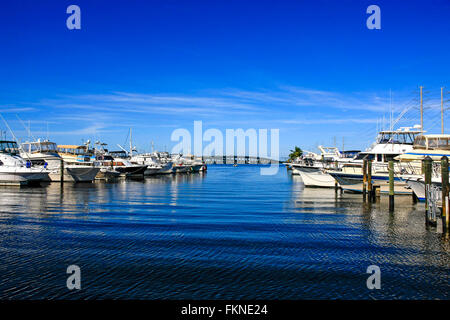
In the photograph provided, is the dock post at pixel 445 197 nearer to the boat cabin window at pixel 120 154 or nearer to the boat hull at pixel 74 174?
the boat hull at pixel 74 174

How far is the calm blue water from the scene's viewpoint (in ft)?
34.0

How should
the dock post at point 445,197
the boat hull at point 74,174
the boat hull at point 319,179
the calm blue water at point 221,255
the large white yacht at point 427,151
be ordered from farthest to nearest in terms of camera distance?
1. the boat hull at point 74,174
2. the boat hull at point 319,179
3. the large white yacht at point 427,151
4. the dock post at point 445,197
5. the calm blue water at point 221,255

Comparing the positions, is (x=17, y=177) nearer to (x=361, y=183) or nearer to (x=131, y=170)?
(x=131, y=170)

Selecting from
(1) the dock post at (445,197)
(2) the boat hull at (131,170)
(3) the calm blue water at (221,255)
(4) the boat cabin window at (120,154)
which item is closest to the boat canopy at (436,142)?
(3) the calm blue water at (221,255)

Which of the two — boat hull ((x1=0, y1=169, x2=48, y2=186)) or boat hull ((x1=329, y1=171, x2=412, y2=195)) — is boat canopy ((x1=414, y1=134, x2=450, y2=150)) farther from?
boat hull ((x1=0, y1=169, x2=48, y2=186))

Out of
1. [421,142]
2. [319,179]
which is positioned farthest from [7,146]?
[421,142]

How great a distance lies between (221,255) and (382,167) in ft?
87.0

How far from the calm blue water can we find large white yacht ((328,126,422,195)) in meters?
10.8

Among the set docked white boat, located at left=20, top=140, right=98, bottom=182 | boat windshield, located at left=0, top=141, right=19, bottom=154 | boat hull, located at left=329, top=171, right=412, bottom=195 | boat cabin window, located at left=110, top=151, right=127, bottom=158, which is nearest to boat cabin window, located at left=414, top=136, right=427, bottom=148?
boat hull, located at left=329, top=171, right=412, bottom=195

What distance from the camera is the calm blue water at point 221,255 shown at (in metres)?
10.4

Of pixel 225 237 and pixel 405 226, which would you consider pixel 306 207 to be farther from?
pixel 225 237

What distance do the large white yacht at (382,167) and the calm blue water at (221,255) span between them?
423 inches

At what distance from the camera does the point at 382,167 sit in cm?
3581

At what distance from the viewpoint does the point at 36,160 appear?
61.0m
